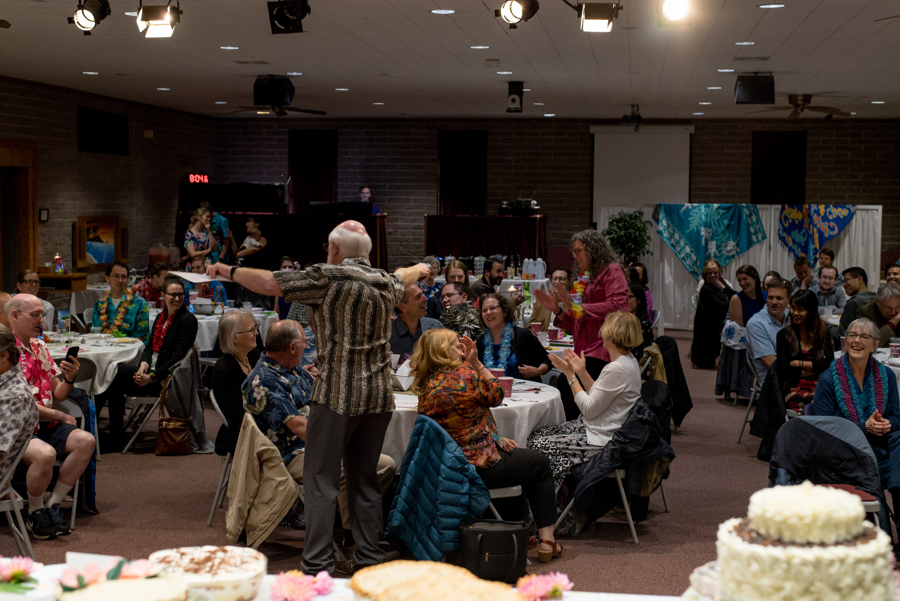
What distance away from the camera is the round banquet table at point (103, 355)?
6.02m

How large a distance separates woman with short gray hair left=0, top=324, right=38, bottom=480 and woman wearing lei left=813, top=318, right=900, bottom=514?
12.2ft

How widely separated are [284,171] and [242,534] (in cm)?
1239

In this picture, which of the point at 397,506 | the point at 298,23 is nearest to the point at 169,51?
the point at 298,23

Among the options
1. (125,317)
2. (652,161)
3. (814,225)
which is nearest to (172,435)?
(125,317)

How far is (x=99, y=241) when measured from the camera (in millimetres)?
12461

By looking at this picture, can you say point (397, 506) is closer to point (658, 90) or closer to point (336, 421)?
point (336, 421)

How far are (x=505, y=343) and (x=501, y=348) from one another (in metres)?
0.04

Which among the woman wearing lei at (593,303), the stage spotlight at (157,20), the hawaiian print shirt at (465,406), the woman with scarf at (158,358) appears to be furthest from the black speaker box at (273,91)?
the hawaiian print shirt at (465,406)

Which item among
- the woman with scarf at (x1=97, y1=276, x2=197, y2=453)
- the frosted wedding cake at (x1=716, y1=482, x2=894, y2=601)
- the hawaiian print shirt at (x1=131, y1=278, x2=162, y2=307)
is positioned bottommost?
the woman with scarf at (x1=97, y1=276, x2=197, y2=453)

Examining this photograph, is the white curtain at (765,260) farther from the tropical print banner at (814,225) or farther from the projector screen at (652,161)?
the projector screen at (652,161)

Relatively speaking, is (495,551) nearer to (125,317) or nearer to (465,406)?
(465,406)

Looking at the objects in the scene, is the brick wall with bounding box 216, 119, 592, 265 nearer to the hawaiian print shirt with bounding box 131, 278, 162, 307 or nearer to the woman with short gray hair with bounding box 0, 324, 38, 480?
the hawaiian print shirt with bounding box 131, 278, 162, 307

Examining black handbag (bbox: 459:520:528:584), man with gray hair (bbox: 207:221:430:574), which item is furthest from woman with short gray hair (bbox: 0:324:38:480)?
black handbag (bbox: 459:520:528:584)

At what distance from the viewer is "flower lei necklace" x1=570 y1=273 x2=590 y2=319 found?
5629 mm
